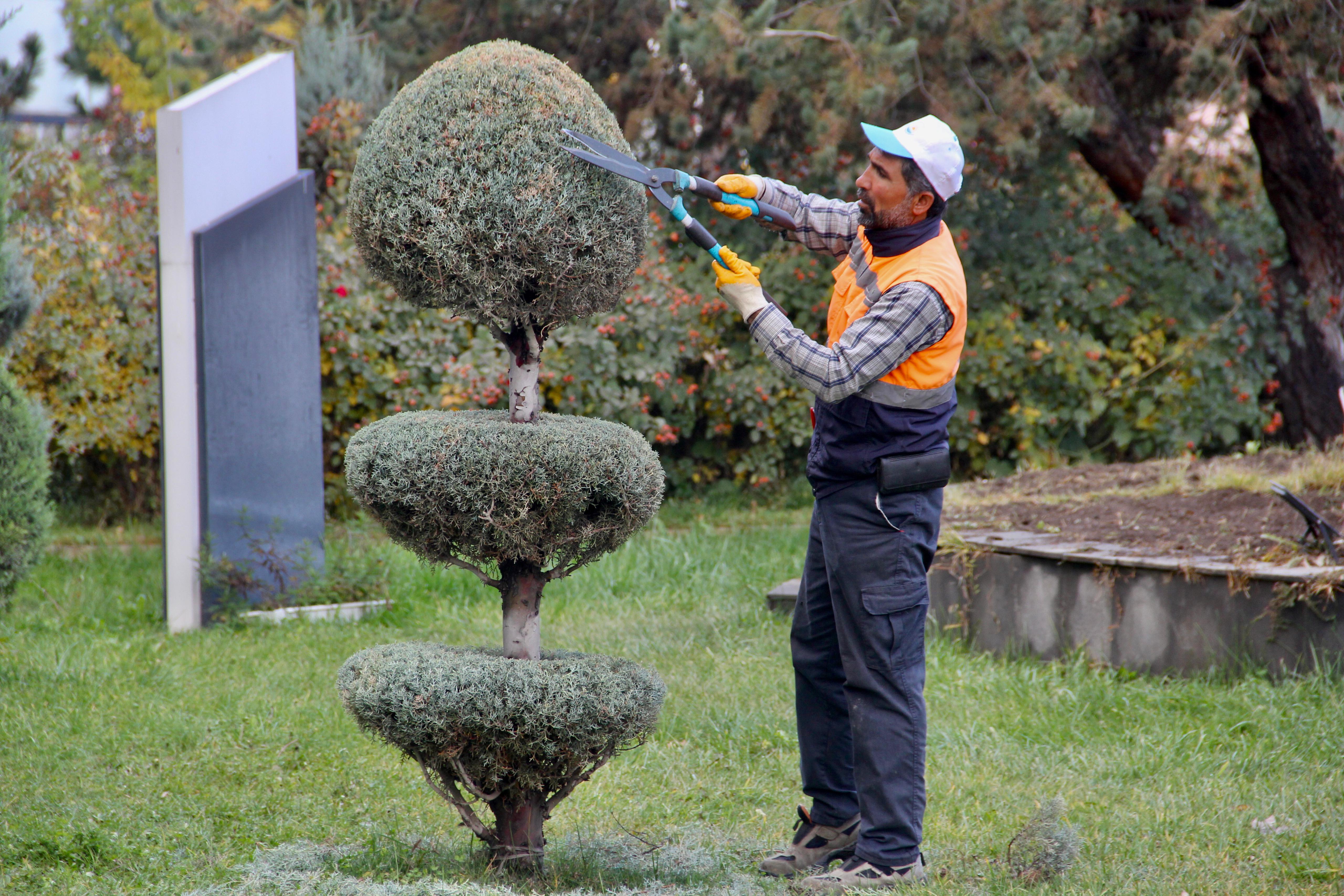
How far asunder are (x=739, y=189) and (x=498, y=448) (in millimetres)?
1086

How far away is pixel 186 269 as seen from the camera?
223 inches

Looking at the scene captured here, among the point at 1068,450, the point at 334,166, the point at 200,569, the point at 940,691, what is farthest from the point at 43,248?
the point at 1068,450

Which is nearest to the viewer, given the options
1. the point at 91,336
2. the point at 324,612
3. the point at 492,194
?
the point at 492,194

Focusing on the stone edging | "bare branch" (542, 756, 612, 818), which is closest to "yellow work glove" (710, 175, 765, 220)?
"bare branch" (542, 756, 612, 818)

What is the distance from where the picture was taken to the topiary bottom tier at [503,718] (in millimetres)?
2830

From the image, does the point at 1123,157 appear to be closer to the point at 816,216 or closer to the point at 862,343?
the point at 816,216

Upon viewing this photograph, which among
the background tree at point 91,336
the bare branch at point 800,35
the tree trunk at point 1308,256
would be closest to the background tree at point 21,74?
the background tree at point 91,336

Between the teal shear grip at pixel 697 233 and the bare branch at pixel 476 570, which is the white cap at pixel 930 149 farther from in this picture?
the bare branch at pixel 476 570

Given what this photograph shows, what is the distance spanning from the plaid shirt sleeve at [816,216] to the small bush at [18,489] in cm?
334

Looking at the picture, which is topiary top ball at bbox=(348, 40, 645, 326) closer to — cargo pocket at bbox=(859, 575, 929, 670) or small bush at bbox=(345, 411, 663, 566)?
small bush at bbox=(345, 411, 663, 566)

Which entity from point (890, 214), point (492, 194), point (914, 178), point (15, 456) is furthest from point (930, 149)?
point (15, 456)

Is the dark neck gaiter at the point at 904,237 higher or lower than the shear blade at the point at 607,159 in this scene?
lower

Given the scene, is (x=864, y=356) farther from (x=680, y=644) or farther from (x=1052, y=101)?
(x=1052, y=101)

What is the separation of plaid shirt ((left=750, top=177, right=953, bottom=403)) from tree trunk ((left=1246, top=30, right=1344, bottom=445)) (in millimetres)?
6539
